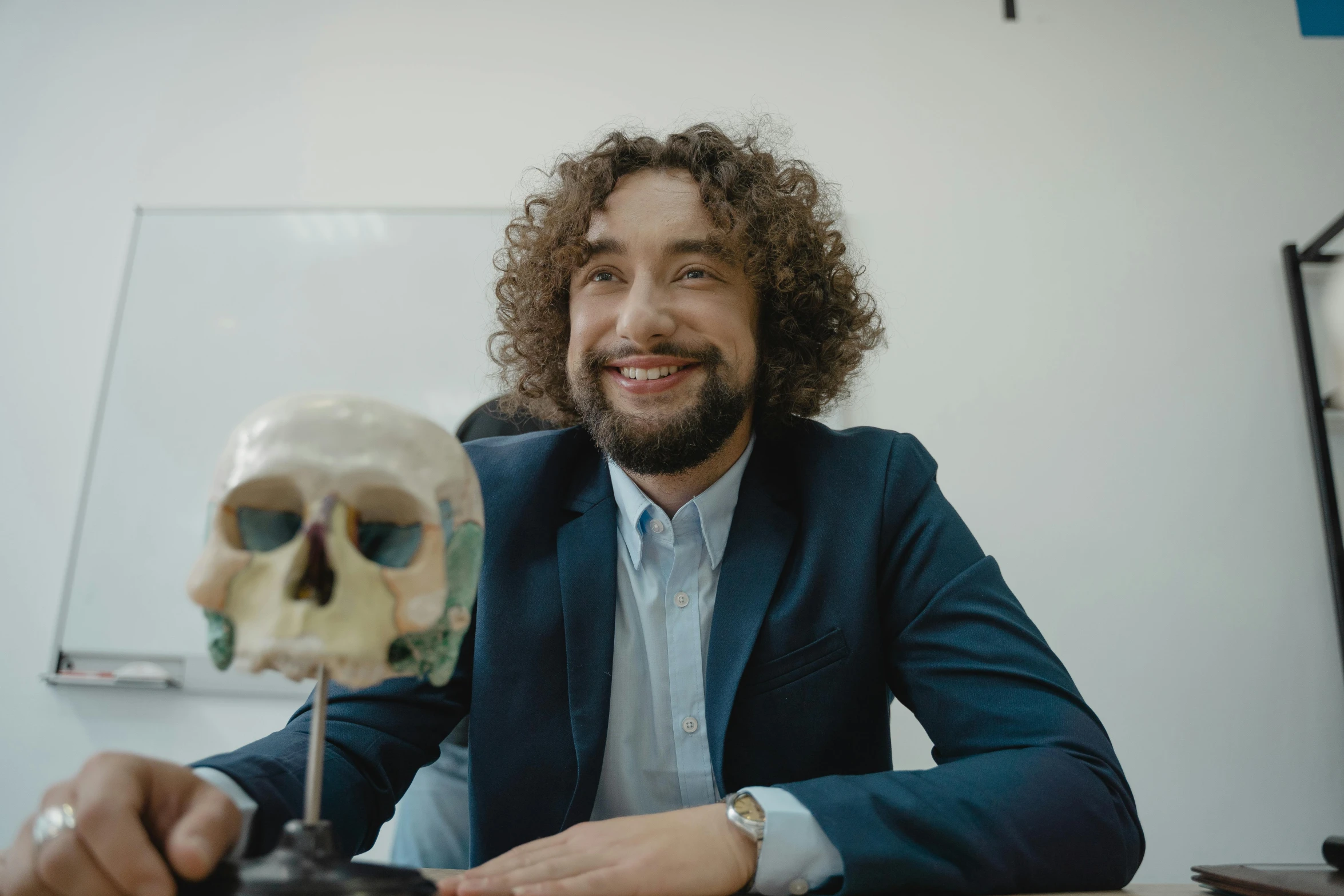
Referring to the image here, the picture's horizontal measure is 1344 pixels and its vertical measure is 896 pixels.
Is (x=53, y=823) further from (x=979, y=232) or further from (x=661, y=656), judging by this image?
(x=979, y=232)

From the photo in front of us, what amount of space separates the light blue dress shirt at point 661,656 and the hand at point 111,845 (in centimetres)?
52

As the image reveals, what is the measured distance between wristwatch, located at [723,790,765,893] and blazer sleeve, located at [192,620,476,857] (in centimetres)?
35

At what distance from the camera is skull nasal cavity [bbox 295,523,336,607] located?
58cm

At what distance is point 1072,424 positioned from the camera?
2.43m

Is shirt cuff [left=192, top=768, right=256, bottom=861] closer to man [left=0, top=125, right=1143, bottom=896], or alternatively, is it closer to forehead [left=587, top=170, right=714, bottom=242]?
man [left=0, top=125, right=1143, bottom=896]

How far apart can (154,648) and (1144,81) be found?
11.1 feet

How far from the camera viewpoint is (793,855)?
749 millimetres

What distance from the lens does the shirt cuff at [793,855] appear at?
0.74 meters

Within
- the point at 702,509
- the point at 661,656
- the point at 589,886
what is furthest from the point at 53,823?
the point at 702,509

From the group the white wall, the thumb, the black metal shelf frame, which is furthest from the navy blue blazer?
the black metal shelf frame

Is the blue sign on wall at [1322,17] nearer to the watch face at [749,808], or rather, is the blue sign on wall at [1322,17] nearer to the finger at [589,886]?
the watch face at [749,808]

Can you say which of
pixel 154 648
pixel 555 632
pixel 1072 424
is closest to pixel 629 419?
pixel 555 632

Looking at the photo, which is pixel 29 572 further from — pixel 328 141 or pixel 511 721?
pixel 511 721

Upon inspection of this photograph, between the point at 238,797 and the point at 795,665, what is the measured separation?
0.62 m
